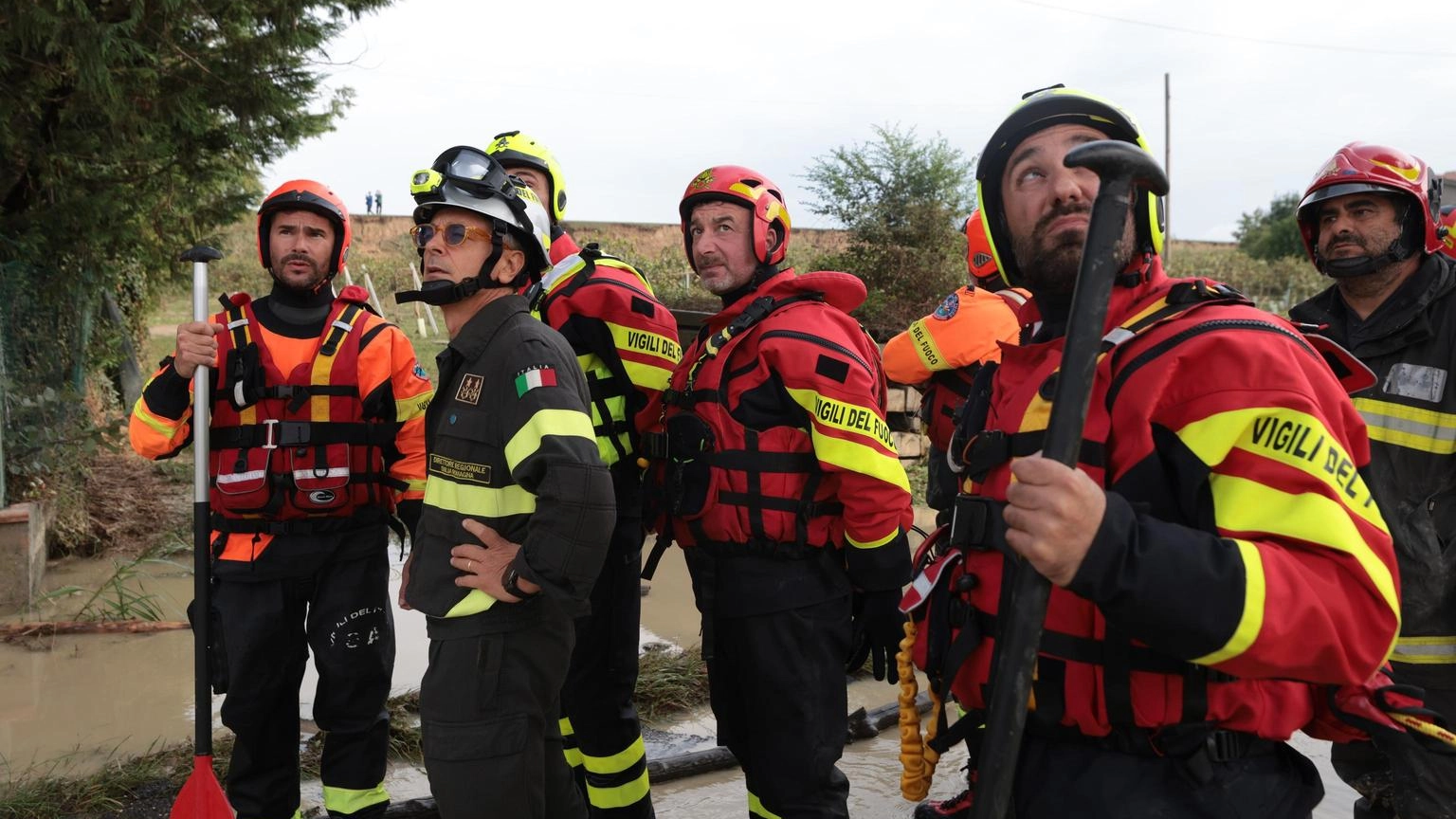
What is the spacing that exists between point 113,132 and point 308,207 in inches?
149

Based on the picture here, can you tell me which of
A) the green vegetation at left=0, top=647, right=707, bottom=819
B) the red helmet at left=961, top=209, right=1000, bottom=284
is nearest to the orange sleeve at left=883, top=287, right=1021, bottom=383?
the red helmet at left=961, top=209, right=1000, bottom=284

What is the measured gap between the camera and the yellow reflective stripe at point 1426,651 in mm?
3523

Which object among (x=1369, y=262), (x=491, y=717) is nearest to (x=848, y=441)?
(x=491, y=717)

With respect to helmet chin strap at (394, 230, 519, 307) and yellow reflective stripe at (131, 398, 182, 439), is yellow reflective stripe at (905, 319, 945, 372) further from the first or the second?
yellow reflective stripe at (131, 398, 182, 439)

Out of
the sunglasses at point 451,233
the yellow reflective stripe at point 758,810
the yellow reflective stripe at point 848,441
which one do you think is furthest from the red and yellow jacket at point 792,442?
the sunglasses at point 451,233

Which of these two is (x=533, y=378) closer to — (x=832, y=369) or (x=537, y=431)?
(x=537, y=431)

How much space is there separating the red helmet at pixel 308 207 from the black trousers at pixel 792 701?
7.52 feet

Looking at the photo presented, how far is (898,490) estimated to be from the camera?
347 centimetres

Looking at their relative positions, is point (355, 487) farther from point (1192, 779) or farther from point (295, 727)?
point (1192, 779)

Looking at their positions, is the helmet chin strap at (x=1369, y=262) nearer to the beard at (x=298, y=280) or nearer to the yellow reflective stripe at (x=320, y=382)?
the yellow reflective stripe at (x=320, y=382)

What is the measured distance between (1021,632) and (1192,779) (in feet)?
1.32

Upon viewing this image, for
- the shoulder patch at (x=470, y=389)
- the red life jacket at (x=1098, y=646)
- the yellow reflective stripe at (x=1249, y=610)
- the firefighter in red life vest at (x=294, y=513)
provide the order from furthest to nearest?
the firefighter in red life vest at (x=294, y=513) → the shoulder patch at (x=470, y=389) → the red life jacket at (x=1098, y=646) → the yellow reflective stripe at (x=1249, y=610)

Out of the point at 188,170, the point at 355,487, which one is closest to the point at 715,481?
the point at 355,487

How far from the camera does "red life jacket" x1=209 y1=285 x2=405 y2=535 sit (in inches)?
156
